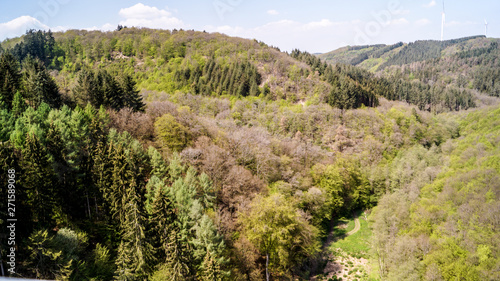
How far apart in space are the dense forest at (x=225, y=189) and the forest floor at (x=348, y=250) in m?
0.39

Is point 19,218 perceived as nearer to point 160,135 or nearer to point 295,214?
point 160,135

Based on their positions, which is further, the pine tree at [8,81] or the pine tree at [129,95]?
the pine tree at [129,95]

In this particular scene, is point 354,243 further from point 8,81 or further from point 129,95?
point 8,81

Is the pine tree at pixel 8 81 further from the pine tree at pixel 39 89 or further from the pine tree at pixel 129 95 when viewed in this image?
the pine tree at pixel 129 95

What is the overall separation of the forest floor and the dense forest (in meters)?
0.39

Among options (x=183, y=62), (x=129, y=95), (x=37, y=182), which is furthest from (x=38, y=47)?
(x=37, y=182)

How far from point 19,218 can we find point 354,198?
6254 cm

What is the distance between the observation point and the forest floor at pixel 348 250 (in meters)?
40.7

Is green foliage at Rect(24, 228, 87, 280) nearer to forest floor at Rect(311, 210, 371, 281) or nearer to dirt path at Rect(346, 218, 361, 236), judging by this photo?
forest floor at Rect(311, 210, 371, 281)

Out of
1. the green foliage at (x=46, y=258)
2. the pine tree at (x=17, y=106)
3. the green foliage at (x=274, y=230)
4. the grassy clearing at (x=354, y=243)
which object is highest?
the pine tree at (x=17, y=106)

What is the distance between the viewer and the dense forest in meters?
25.8

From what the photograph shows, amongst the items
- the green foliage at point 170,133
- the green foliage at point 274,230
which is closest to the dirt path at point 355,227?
the green foliage at point 274,230

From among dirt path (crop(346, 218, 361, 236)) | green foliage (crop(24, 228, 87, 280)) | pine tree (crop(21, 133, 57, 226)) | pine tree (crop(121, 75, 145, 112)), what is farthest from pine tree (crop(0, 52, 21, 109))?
dirt path (crop(346, 218, 361, 236))

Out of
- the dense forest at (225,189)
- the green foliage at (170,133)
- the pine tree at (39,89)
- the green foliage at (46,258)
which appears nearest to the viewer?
the green foliage at (46,258)
